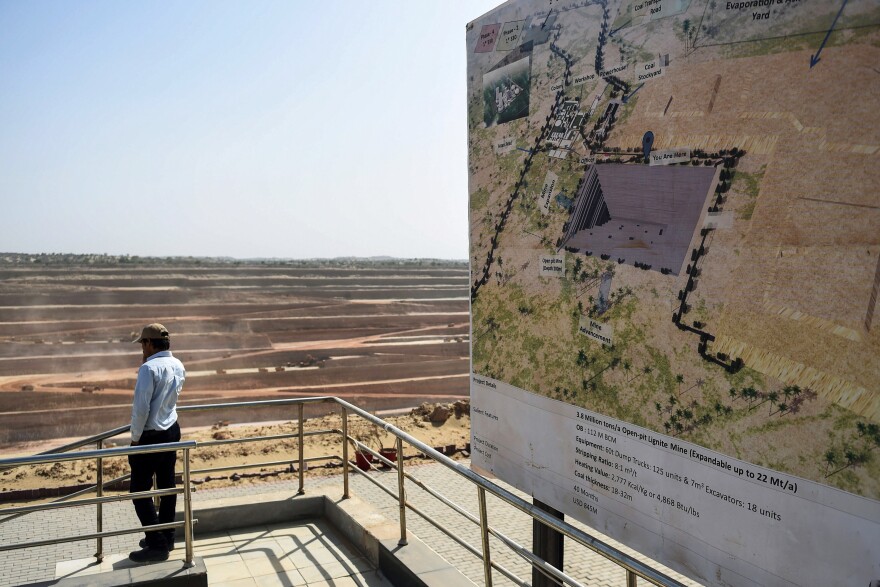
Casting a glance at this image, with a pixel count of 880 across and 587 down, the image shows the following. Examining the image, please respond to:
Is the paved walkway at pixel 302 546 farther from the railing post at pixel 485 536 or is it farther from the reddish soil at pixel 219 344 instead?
the reddish soil at pixel 219 344

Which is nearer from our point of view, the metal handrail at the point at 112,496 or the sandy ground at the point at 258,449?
the metal handrail at the point at 112,496

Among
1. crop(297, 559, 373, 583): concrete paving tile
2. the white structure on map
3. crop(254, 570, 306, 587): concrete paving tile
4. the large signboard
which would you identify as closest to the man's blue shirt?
crop(254, 570, 306, 587): concrete paving tile

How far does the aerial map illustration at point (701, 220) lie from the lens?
104 inches

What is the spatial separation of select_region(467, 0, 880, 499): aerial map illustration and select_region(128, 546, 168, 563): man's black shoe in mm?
3094

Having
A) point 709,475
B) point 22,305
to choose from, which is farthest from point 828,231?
point 22,305

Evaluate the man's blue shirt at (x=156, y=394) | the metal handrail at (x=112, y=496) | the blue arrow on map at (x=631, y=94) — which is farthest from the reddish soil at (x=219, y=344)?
→ the blue arrow on map at (x=631, y=94)

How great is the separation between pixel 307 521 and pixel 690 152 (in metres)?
5.46

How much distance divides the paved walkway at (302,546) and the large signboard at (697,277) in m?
2.46

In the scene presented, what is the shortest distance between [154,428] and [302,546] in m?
1.73

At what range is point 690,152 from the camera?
3.24 m

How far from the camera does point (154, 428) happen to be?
5.79m

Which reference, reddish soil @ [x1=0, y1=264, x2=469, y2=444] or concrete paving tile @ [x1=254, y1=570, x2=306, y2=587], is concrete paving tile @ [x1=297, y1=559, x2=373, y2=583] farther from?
reddish soil @ [x1=0, y1=264, x2=469, y2=444]

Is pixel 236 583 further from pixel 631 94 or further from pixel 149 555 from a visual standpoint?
pixel 631 94

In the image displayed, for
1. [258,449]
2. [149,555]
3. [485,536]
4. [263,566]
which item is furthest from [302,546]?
[258,449]
